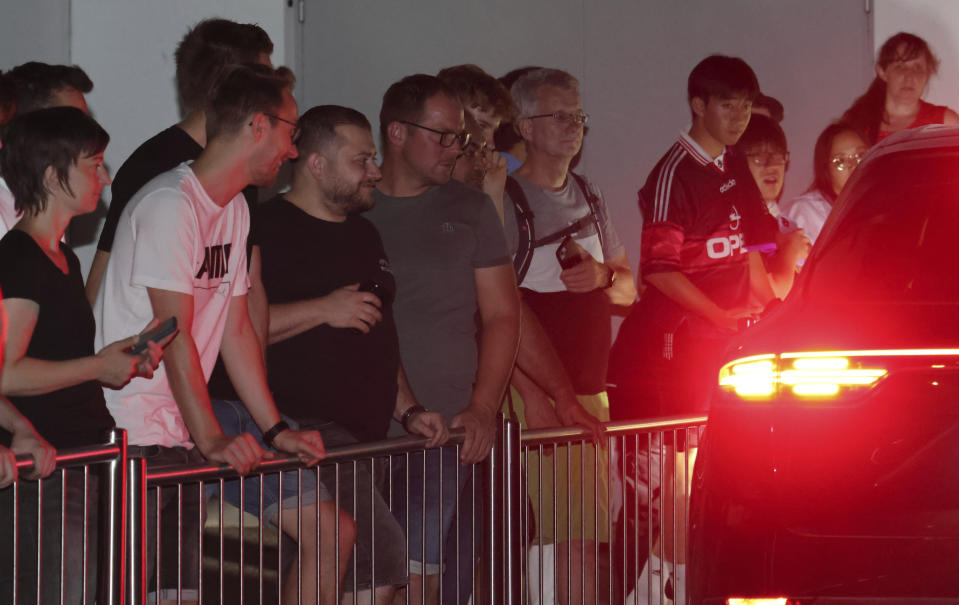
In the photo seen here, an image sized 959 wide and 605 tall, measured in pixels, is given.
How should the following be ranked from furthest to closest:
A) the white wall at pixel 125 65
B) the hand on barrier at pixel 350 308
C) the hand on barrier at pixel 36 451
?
the white wall at pixel 125 65 < the hand on barrier at pixel 350 308 < the hand on barrier at pixel 36 451

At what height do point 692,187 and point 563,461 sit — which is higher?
point 692,187

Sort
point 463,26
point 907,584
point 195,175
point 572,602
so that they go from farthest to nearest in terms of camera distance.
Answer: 1. point 463,26
2. point 572,602
3. point 195,175
4. point 907,584

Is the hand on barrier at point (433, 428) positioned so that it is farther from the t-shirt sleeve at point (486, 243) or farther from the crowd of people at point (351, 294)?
the t-shirt sleeve at point (486, 243)

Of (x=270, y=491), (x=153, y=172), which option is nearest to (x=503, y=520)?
(x=270, y=491)

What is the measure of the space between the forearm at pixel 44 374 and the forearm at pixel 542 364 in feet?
6.68

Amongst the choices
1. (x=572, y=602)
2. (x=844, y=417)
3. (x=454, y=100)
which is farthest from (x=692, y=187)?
(x=844, y=417)

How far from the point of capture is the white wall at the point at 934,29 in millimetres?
7746

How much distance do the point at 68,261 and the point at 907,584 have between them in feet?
8.10

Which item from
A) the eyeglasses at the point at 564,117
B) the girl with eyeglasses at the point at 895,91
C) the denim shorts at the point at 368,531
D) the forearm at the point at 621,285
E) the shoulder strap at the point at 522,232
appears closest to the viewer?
the denim shorts at the point at 368,531

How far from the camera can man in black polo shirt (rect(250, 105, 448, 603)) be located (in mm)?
4430

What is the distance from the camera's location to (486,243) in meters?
5.05

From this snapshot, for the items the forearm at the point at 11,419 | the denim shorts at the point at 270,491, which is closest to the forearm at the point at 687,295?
the denim shorts at the point at 270,491

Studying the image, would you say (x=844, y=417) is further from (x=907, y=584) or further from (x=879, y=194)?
(x=879, y=194)

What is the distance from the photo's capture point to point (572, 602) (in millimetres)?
5543
